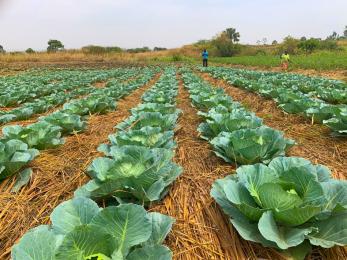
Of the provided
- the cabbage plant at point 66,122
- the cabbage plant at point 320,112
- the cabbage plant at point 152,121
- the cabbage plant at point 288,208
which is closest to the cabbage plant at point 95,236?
the cabbage plant at point 288,208

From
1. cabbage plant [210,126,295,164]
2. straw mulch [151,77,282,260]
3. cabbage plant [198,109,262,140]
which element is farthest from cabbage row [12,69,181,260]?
cabbage plant [198,109,262,140]

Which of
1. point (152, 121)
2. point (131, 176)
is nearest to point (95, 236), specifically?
point (131, 176)

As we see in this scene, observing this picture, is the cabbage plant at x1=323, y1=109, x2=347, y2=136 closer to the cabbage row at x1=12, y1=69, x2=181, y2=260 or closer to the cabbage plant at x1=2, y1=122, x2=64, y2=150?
the cabbage row at x1=12, y1=69, x2=181, y2=260

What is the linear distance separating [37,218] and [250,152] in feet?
5.53

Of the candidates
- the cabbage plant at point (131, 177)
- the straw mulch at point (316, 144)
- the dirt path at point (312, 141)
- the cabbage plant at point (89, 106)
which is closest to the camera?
the cabbage plant at point (131, 177)

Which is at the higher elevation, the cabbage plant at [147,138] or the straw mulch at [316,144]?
the cabbage plant at [147,138]

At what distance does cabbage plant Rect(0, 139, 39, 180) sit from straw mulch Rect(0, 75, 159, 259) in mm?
89

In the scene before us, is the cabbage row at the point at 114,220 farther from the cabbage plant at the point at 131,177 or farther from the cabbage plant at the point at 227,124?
the cabbage plant at the point at 227,124

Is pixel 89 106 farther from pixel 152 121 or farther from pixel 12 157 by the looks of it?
pixel 12 157

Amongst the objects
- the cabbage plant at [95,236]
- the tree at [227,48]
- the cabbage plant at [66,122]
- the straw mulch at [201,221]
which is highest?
the tree at [227,48]

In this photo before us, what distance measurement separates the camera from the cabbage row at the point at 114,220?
1.44m

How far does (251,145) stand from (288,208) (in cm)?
95

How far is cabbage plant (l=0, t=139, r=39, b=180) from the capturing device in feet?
9.09

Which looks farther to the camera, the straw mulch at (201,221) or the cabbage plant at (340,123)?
the cabbage plant at (340,123)
